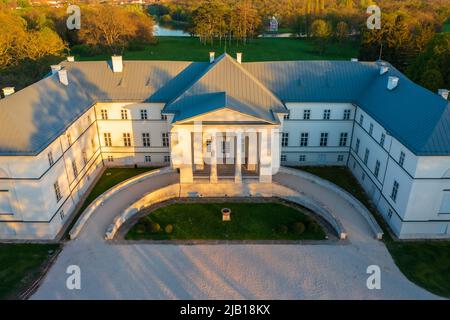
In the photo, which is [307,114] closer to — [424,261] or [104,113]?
[424,261]

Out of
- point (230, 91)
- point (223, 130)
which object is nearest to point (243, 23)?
point (230, 91)

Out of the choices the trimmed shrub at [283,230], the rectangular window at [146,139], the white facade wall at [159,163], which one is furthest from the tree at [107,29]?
the trimmed shrub at [283,230]

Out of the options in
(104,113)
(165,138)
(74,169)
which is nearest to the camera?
(74,169)

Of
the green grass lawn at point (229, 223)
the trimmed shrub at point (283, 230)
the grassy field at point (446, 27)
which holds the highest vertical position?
the grassy field at point (446, 27)

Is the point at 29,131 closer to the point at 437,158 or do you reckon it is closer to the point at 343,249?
the point at 343,249

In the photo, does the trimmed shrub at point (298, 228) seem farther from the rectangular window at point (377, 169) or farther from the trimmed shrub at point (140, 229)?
the trimmed shrub at point (140, 229)

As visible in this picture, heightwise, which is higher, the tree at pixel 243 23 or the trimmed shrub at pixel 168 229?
the tree at pixel 243 23
